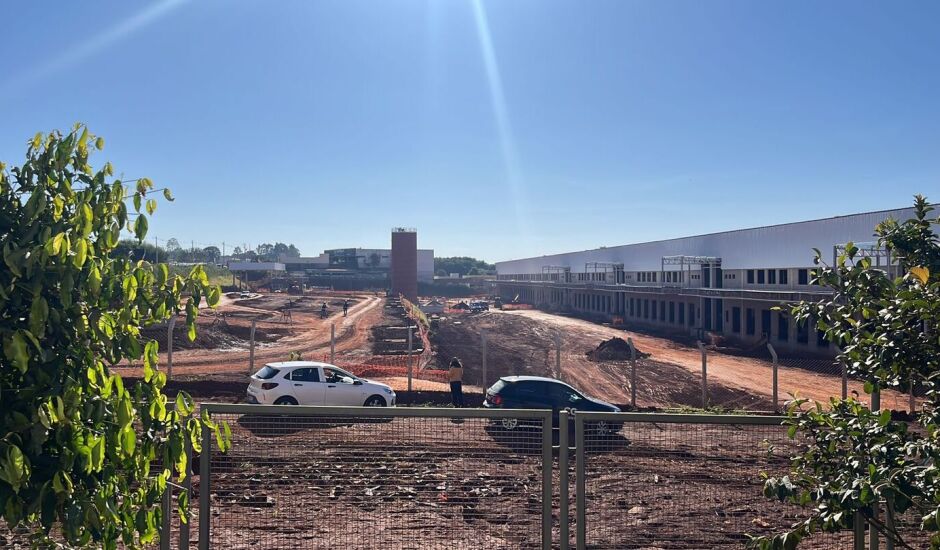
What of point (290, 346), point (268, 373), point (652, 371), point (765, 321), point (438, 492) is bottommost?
point (652, 371)

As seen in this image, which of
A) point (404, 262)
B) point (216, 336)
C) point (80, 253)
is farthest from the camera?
point (404, 262)

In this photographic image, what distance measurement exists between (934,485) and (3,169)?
464cm

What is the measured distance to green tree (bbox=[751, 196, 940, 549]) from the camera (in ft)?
10.8

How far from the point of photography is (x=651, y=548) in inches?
206

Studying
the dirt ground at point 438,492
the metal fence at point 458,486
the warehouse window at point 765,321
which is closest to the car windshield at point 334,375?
the metal fence at point 458,486

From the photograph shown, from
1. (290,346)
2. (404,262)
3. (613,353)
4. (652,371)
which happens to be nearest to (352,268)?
(404,262)

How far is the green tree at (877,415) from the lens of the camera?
329cm

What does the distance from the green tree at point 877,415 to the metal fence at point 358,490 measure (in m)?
1.94

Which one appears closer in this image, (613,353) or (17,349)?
(17,349)

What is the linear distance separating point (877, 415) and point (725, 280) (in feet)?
172

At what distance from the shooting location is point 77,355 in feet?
10.0

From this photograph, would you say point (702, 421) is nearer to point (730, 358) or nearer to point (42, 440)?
point (42, 440)

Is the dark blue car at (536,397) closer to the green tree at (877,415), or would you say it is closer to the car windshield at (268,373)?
the car windshield at (268,373)

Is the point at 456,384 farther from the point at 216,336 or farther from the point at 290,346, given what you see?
the point at 216,336
